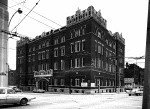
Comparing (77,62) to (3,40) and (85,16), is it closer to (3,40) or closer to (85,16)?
(85,16)

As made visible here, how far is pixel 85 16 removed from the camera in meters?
40.1

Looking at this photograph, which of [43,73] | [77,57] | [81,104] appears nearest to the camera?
[81,104]

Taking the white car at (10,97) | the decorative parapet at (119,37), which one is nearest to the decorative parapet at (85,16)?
the decorative parapet at (119,37)

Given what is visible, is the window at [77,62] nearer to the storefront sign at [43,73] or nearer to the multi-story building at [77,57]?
the multi-story building at [77,57]

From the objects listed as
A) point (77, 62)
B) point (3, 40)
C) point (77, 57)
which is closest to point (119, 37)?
point (77, 57)

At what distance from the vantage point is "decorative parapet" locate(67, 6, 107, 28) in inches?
1546

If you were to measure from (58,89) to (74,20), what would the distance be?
645 inches

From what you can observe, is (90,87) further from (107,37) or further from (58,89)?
(107,37)

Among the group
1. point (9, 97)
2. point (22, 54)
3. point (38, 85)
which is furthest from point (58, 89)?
point (9, 97)

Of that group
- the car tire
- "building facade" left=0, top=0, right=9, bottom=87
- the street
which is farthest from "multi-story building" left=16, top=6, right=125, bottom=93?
the car tire

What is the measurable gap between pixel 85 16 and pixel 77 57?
8.76 metres

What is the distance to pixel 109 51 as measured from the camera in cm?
4916

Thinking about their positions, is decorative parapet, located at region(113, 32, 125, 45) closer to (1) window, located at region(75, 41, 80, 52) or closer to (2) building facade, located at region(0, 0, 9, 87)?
(1) window, located at region(75, 41, 80, 52)

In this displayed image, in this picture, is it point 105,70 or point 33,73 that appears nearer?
point 105,70
